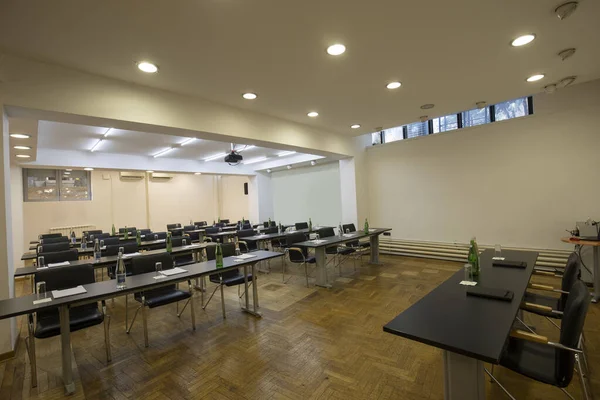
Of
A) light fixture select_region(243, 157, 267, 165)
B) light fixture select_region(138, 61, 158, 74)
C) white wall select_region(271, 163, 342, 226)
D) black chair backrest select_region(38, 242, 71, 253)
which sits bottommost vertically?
black chair backrest select_region(38, 242, 71, 253)

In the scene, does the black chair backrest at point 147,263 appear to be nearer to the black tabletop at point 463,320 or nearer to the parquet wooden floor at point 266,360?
the parquet wooden floor at point 266,360

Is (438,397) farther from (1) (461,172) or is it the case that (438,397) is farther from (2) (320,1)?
(1) (461,172)

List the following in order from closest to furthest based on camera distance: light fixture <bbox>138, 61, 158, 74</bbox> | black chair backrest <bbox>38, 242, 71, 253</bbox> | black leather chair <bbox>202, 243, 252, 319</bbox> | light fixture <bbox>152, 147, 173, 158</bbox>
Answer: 1. light fixture <bbox>138, 61, 158, 74</bbox>
2. black leather chair <bbox>202, 243, 252, 319</bbox>
3. black chair backrest <bbox>38, 242, 71, 253</bbox>
4. light fixture <bbox>152, 147, 173, 158</bbox>

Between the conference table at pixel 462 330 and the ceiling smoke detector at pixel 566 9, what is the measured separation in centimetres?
227

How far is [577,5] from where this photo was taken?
7.25 feet

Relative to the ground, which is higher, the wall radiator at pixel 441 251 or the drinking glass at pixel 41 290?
the drinking glass at pixel 41 290

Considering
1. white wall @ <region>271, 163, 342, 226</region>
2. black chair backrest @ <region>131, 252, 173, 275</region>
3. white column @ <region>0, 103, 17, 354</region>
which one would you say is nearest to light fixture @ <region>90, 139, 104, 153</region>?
white column @ <region>0, 103, 17, 354</region>

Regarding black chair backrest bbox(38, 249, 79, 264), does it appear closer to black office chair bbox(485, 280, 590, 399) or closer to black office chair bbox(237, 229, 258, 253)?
black office chair bbox(237, 229, 258, 253)

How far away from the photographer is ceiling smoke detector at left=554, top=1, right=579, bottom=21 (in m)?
2.18

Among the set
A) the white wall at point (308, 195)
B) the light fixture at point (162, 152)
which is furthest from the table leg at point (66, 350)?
the white wall at point (308, 195)

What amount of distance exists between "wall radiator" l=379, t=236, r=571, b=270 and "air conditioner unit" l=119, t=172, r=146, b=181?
9.37 metres

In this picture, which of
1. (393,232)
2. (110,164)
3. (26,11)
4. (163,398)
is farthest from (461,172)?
(110,164)

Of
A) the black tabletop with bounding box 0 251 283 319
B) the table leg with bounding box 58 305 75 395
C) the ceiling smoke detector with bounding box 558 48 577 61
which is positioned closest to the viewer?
the black tabletop with bounding box 0 251 283 319

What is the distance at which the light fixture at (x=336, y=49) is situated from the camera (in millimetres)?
2677
